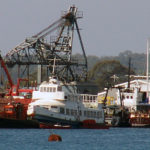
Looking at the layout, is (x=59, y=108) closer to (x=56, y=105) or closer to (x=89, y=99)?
(x=56, y=105)

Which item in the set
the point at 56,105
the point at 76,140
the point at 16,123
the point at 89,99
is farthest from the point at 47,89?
the point at 76,140

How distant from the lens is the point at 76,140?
4035 inches

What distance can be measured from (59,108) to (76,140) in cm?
2166

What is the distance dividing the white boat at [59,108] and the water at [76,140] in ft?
12.9

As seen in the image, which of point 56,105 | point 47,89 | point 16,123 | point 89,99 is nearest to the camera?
point 16,123

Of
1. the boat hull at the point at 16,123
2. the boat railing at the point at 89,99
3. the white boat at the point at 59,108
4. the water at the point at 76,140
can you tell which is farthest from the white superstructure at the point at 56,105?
the water at the point at 76,140

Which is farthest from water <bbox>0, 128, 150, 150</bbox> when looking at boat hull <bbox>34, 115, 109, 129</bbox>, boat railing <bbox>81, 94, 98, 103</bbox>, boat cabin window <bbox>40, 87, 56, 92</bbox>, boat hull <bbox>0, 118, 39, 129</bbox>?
boat railing <bbox>81, 94, 98, 103</bbox>

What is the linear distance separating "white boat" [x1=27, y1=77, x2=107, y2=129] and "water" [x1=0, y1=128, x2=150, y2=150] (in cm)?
393

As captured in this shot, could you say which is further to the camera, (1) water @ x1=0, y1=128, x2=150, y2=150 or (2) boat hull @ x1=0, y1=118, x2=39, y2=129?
(2) boat hull @ x1=0, y1=118, x2=39, y2=129

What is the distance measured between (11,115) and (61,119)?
21.7 ft

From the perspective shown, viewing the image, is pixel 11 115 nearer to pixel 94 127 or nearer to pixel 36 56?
pixel 94 127

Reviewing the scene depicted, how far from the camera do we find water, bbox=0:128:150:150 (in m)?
93.7

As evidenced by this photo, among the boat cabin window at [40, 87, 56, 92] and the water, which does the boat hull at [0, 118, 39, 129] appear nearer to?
the water

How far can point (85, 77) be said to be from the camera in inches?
6531
